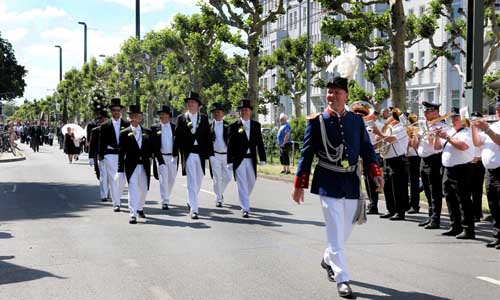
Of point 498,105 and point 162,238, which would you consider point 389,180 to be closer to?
point 498,105

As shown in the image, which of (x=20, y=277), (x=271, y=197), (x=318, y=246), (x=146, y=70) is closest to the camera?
(x=20, y=277)

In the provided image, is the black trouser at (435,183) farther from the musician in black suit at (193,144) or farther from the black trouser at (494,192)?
the musician in black suit at (193,144)

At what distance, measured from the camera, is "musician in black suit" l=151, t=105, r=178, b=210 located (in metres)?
13.9

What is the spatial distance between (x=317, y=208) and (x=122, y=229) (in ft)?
14.9

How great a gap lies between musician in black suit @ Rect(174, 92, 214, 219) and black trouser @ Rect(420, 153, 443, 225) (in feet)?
12.7

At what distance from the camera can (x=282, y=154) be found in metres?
23.8

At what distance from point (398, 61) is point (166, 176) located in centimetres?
922

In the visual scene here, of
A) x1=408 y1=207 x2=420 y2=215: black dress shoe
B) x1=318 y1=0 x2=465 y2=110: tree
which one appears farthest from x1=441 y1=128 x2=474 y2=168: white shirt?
x1=318 y1=0 x2=465 y2=110: tree

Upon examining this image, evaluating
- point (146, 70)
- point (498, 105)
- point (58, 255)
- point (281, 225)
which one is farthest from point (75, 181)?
point (146, 70)

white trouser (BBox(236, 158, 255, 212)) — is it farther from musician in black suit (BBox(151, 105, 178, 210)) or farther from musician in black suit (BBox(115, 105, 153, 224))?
musician in black suit (BBox(115, 105, 153, 224))

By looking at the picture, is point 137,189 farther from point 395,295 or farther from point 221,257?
point 395,295

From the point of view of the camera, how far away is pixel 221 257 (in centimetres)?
855

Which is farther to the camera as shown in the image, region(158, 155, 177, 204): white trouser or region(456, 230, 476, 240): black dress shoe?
region(158, 155, 177, 204): white trouser

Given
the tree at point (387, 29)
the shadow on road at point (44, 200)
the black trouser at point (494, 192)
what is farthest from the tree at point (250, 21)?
the black trouser at point (494, 192)
